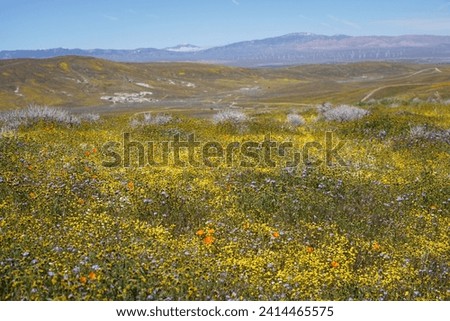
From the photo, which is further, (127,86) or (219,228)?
(127,86)

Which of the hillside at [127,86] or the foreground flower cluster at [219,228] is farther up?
the hillside at [127,86]

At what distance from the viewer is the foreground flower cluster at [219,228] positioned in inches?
210

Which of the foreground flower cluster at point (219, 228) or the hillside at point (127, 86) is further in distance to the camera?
the hillside at point (127, 86)

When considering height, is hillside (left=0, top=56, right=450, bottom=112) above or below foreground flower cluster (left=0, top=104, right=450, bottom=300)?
above

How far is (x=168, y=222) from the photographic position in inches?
298

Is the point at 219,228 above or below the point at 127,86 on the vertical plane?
below

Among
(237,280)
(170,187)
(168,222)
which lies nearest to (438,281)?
(237,280)

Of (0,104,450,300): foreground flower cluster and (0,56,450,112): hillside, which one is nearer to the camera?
(0,104,450,300): foreground flower cluster

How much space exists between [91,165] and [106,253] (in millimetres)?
4711

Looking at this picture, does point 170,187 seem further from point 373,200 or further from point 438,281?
point 438,281

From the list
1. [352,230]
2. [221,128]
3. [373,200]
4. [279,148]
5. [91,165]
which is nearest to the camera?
[352,230]

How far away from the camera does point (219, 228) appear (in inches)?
285

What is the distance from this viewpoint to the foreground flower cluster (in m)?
5.32

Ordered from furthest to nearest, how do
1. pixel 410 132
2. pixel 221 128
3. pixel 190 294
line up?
pixel 221 128
pixel 410 132
pixel 190 294
